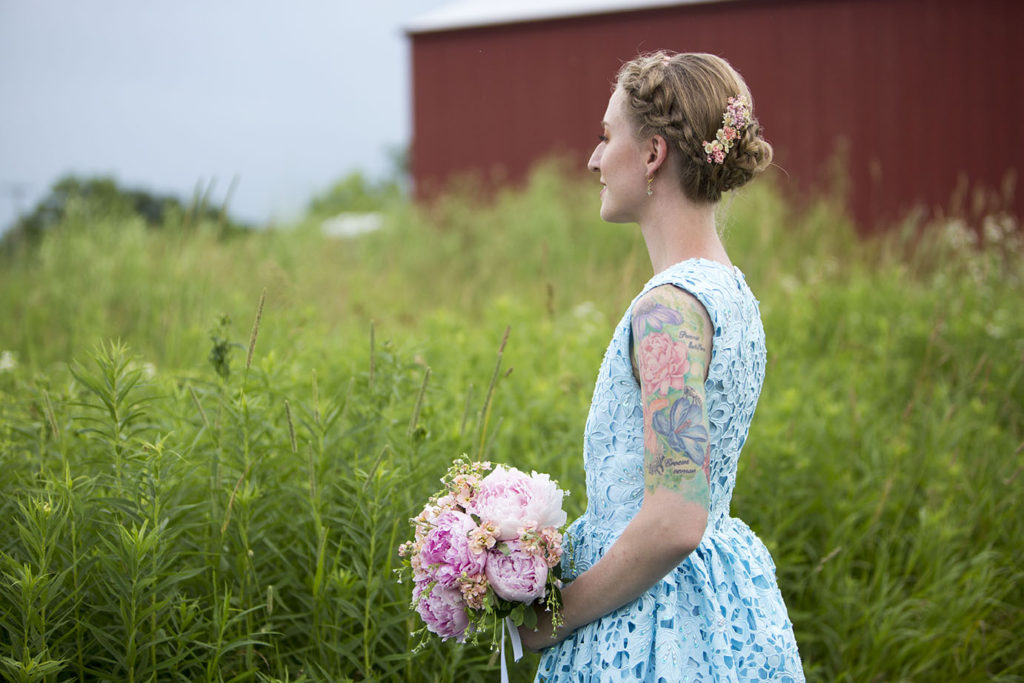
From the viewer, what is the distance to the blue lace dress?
5.65 ft

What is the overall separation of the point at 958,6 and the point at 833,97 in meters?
1.98

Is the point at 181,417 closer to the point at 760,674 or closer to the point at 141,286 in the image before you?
the point at 760,674

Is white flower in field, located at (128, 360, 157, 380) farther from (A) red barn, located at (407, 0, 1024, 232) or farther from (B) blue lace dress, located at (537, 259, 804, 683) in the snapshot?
(A) red barn, located at (407, 0, 1024, 232)

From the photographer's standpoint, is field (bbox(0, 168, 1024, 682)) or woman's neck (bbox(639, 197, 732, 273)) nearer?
woman's neck (bbox(639, 197, 732, 273))

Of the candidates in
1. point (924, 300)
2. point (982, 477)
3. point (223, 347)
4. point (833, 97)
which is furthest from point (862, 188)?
point (223, 347)

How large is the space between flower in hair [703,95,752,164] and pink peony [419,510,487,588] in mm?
896

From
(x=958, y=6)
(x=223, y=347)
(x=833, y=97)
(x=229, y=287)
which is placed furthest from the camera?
(x=833, y=97)

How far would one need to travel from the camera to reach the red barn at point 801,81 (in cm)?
1227

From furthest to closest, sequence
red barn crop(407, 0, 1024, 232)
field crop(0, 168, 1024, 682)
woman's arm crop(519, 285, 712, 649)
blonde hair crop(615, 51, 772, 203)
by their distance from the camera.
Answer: red barn crop(407, 0, 1024, 232)
field crop(0, 168, 1024, 682)
blonde hair crop(615, 51, 772, 203)
woman's arm crop(519, 285, 712, 649)

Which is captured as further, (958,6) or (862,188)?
(862,188)

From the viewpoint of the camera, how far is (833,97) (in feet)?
42.7

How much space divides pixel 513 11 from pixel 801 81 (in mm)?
5106

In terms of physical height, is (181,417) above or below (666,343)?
below

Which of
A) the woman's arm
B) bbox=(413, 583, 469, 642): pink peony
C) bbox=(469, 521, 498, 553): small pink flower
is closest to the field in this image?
bbox=(413, 583, 469, 642): pink peony
